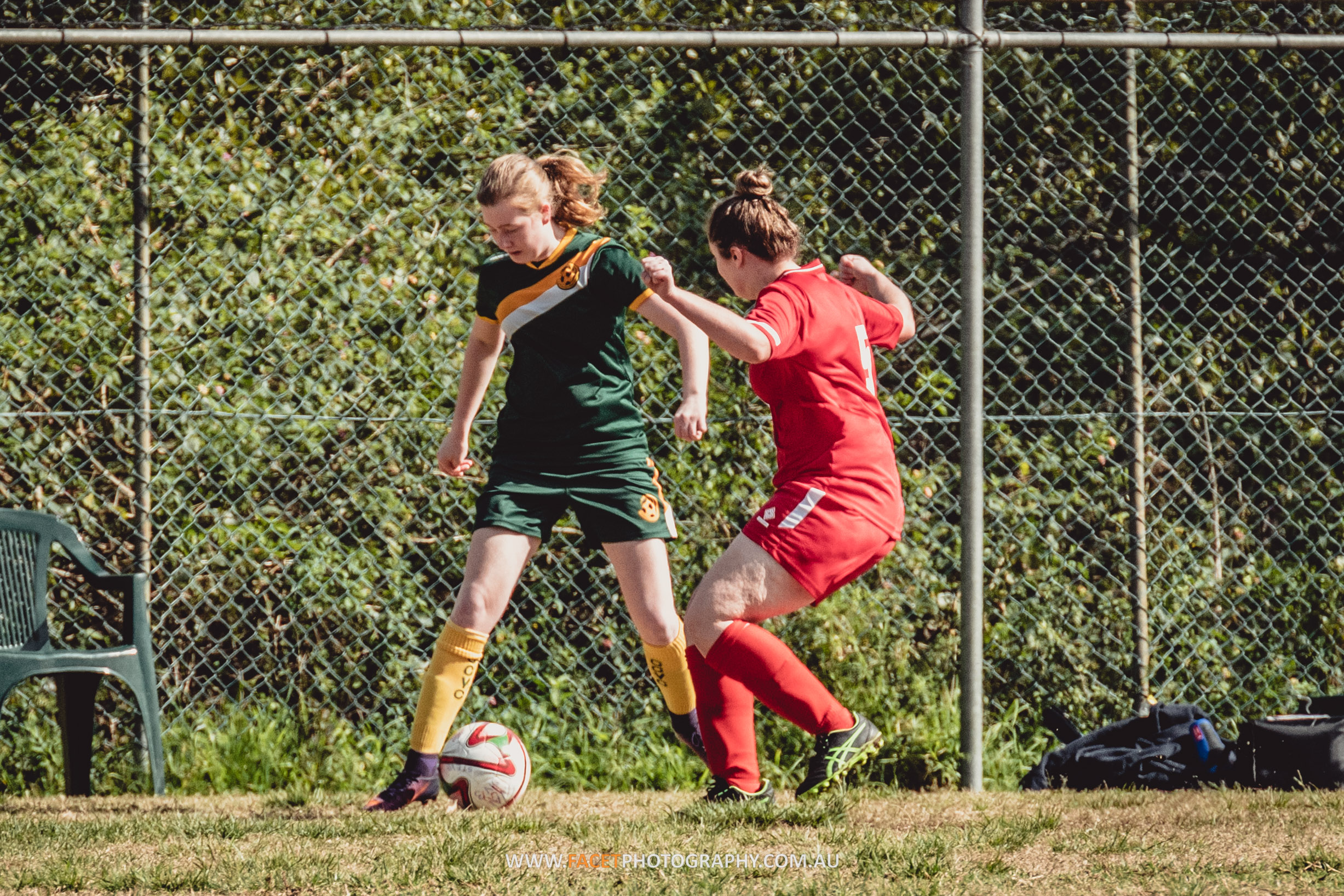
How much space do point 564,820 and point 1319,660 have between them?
2869mm

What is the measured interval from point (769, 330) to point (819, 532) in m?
0.52

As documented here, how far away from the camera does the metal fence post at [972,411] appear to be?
395 cm

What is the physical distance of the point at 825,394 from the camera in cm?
314

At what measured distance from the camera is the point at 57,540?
378cm

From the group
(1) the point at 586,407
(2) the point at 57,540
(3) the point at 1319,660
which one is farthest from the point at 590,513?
(3) the point at 1319,660

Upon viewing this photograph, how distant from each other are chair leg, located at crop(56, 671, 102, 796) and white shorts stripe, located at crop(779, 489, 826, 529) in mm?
2221

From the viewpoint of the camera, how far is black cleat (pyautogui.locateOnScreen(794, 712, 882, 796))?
3133 mm

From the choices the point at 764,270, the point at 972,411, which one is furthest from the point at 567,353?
the point at 972,411

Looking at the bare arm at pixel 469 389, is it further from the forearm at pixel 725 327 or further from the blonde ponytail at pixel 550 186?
the forearm at pixel 725 327

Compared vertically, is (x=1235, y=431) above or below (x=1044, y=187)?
below

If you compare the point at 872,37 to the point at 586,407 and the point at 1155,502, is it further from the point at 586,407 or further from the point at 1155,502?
the point at 1155,502

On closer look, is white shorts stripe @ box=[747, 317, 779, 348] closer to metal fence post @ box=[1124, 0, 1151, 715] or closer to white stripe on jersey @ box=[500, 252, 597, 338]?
white stripe on jersey @ box=[500, 252, 597, 338]

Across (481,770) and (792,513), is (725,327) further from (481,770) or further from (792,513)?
(481,770)

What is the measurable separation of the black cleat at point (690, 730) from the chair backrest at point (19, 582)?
1.97m
